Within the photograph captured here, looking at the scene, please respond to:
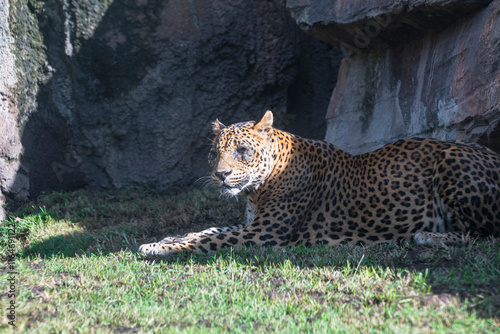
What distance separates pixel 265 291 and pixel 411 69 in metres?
5.37

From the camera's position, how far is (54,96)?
33.5 ft

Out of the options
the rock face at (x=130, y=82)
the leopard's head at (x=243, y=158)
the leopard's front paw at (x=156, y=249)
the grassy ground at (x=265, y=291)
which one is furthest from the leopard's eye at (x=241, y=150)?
the rock face at (x=130, y=82)

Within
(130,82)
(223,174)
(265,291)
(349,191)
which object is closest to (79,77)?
(130,82)

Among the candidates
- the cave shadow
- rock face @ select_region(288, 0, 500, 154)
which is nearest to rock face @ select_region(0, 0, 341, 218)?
the cave shadow

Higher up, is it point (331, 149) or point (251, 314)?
point (331, 149)

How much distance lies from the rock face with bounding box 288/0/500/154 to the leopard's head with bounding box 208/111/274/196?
8.84ft

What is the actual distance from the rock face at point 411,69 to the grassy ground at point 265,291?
2.15m

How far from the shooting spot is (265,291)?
15.1ft

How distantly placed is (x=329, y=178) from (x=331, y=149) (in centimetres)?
48

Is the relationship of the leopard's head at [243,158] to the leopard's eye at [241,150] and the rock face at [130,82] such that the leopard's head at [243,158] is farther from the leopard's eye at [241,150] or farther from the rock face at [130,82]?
the rock face at [130,82]

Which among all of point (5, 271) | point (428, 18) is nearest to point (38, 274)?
point (5, 271)

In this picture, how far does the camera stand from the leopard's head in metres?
6.38

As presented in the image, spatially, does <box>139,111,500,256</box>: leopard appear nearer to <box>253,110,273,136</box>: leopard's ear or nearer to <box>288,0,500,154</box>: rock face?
<box>253,110,273,136</box>: leopard's ear

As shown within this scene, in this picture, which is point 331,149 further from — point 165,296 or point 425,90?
point 165,296
